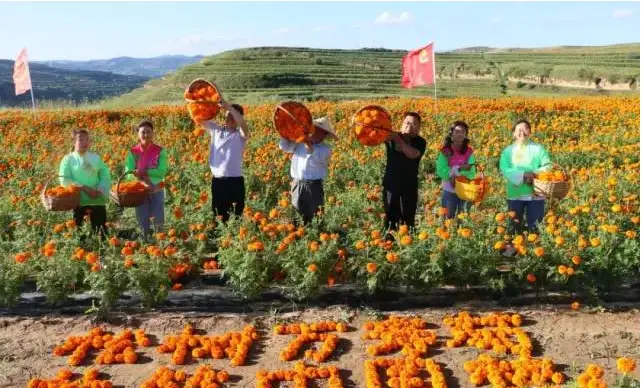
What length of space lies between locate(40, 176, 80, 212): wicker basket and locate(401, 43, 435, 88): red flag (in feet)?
34.7

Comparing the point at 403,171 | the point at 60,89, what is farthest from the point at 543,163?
the point at 60,89

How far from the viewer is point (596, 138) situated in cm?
1113

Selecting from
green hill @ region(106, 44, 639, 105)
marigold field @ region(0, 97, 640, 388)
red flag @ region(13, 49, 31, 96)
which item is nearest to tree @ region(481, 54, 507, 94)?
green hill @ region(106, 44, 639, 105)

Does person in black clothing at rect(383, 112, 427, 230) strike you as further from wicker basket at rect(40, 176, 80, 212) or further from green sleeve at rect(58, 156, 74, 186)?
green sleeve at rect(58, 156, 74, 186)

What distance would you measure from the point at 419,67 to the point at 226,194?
33.9 ft

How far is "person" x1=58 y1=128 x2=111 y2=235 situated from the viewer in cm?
504

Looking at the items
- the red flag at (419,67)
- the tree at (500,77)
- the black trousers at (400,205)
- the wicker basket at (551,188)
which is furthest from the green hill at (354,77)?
the wicker basket at (551,188)

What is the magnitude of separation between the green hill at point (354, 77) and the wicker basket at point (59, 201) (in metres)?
27.0

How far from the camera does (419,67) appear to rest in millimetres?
14531

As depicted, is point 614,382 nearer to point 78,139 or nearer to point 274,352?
point 274,352

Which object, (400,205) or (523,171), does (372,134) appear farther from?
(523,171)

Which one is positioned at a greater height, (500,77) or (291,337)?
(500,77)

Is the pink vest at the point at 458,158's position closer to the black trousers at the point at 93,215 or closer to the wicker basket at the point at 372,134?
the wicker basket at the point at 372,134

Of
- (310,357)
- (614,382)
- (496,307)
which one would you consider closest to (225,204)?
(310,357)
